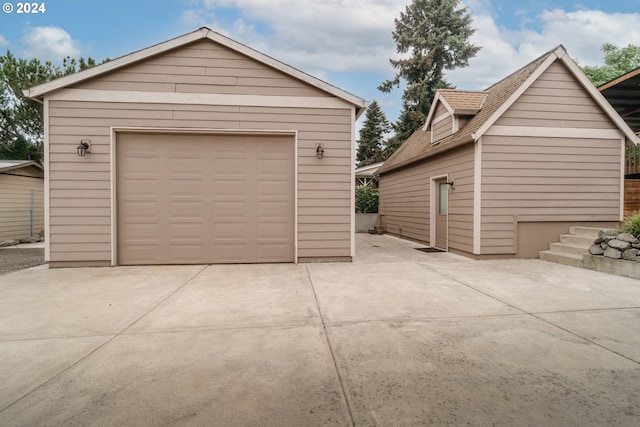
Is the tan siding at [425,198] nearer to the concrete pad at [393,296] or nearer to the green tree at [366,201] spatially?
the green tree at [366,201]

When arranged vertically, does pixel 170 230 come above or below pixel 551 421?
above

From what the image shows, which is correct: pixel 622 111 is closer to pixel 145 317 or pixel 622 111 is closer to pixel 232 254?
pixel 232 254

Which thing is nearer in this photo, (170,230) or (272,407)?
(272,407)

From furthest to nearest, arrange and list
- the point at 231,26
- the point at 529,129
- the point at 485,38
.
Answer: the point at 485,38, the point at 231,26, the point at 529,129

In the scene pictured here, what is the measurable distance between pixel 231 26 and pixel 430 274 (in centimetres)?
1333

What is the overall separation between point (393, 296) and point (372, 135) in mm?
25196

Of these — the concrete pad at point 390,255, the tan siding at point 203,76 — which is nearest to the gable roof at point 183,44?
the tan siding at point 203,76

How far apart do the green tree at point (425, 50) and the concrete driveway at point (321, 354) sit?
1911 cm

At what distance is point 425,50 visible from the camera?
21672 millimetres

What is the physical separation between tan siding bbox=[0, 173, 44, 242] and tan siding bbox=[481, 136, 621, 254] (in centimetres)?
1416

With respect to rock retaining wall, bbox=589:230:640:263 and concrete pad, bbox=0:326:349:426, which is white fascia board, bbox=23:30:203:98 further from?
rock retaining wall, bbox=589:230:640:263

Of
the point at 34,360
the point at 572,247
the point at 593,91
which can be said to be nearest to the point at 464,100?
the point at 593,91

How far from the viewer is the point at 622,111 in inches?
444

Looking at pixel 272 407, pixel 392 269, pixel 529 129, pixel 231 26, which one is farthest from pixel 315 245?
pixel 231 26
